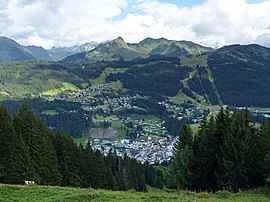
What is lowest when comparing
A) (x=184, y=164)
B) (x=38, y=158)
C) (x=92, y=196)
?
(x=184, y=164)

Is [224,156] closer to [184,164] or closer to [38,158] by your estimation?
[184,164]

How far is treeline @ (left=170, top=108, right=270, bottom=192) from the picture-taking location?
127 ft

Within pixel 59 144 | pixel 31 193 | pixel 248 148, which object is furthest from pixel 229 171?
pixel 59 144

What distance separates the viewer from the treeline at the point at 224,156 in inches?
1523

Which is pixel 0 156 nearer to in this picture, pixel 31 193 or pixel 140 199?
pixel 31 193

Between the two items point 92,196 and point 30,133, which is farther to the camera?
point 30,133

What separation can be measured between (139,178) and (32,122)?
2135 inches

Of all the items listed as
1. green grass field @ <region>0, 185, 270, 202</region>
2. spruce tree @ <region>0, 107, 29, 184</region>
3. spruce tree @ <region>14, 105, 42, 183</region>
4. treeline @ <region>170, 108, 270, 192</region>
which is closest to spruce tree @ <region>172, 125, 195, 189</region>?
treeline @ <region>170, 108, 270, 192</region>

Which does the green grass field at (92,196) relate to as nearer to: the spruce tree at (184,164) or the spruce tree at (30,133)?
the spruce tree at (184,164)

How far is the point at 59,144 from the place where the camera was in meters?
59.6

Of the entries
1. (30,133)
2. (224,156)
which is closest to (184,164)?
(224,156)

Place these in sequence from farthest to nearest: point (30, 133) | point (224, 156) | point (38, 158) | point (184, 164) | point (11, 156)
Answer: point (30, 133)
point (38, 158)
point (184, 164)
point (11, 156)
point (224, 156)

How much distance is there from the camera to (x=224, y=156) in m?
39.3

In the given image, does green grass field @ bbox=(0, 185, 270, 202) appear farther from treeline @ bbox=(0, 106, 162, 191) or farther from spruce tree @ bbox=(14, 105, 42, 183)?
spruce tree @ bbox=(14, 105, 42, 183)
